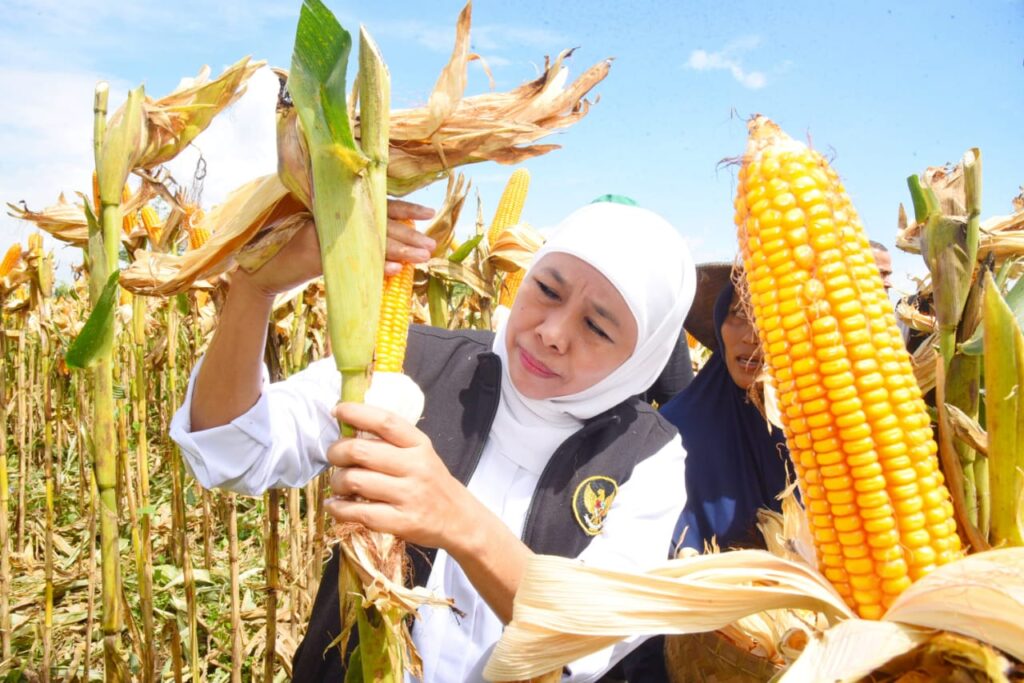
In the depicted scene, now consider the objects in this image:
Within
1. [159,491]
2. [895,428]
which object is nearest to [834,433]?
[895,428]

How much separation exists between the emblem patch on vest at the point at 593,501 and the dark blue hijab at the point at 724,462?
1.97 ft

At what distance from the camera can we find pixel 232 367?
1324 mm

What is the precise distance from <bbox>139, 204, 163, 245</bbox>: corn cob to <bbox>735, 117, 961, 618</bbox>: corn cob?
114 inches

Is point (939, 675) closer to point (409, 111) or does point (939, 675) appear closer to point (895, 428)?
point (895, 428)

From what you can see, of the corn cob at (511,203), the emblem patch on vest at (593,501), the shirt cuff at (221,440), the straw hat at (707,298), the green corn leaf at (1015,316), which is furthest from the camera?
the corn cob at (511,203)

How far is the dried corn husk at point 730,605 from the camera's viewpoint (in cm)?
78

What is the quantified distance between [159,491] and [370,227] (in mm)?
6003

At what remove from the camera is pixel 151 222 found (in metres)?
3.37

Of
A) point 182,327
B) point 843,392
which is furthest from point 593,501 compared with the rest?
point 182,327

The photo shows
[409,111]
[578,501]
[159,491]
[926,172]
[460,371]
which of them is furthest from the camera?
[159,491]

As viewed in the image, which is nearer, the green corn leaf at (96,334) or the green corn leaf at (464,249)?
the green corn leaf at (96,334)

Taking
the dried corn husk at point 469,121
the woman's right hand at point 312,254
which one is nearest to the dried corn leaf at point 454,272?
the woman's right hand at point 312,254

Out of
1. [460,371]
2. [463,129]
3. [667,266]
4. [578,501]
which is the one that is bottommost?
[578,501]

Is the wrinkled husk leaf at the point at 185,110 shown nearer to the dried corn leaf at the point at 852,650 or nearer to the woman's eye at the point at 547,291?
the woman's eye at the point at 547,291
